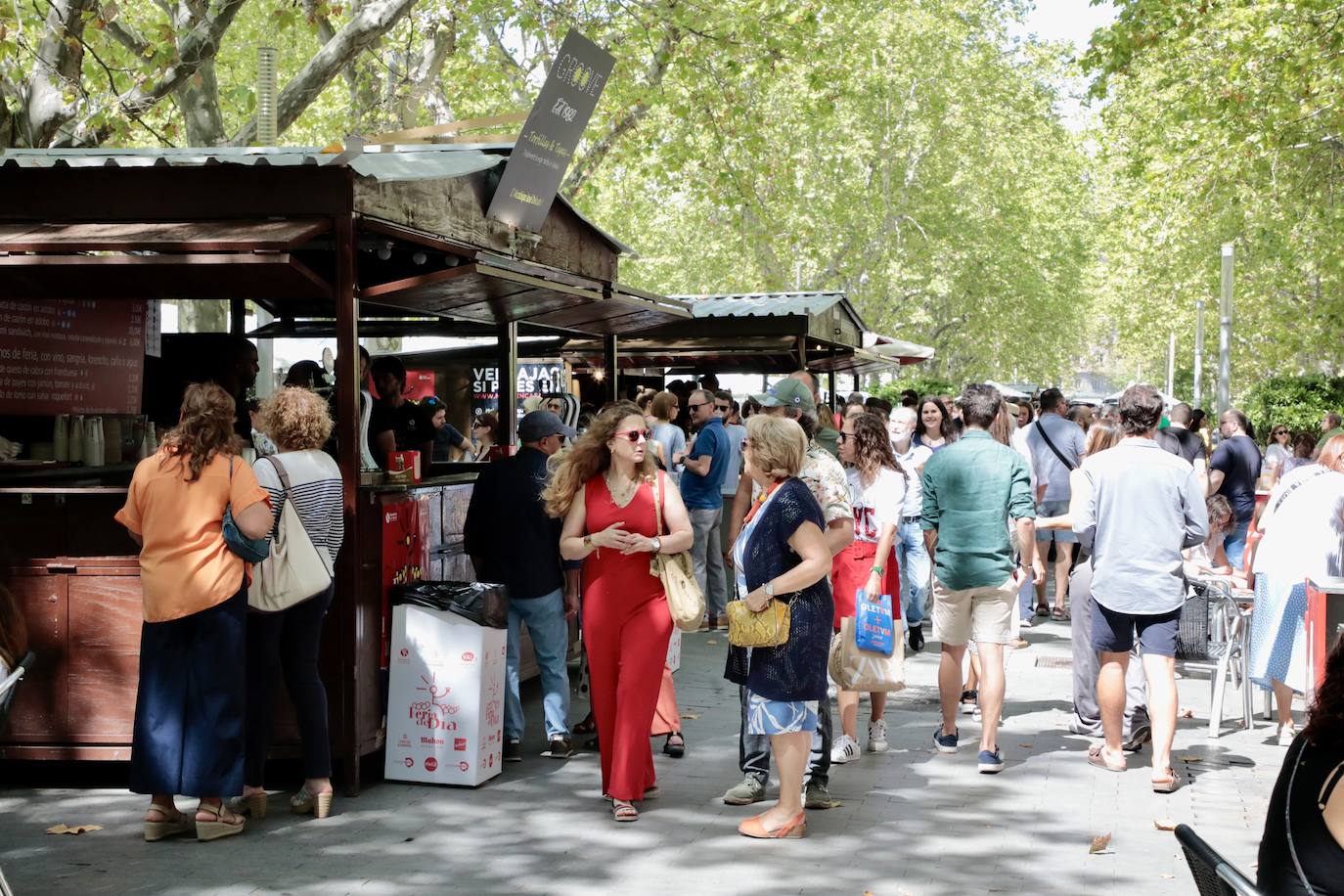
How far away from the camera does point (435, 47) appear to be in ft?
59.2

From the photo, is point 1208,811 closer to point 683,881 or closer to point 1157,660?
point 1157,660

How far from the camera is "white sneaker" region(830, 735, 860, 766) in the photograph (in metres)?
7.45

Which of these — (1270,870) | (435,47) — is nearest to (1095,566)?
(1270,870)

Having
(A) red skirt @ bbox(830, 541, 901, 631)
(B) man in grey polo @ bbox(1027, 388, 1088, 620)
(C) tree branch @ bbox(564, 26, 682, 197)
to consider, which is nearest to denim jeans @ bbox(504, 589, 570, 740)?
(A) red skirt @ bbox(830, 541, 901, 631)

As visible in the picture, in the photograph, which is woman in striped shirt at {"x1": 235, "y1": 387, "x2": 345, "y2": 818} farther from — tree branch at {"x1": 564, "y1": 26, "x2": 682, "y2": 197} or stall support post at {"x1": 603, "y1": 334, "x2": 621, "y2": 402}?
tree branch at {"x1": 564, "y1": 26, "x2": 682, "y2": 197}

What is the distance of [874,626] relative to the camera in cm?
701

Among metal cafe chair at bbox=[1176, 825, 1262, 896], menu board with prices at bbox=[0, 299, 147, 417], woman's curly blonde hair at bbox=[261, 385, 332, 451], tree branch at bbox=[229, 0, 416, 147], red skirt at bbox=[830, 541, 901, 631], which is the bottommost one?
metal cafe chair at bbox=[1176, 825, 1262, 896]

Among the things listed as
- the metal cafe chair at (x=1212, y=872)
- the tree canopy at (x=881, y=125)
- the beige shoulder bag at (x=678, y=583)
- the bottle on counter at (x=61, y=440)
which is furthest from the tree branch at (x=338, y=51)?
the metal cafe chair at (x=1212, y=872)

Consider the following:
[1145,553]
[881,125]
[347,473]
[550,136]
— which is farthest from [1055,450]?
[881,125]

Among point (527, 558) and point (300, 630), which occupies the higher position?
point (527, 558)

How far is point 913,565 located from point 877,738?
3139mm

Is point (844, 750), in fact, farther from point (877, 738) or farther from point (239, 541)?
point (239, 541)

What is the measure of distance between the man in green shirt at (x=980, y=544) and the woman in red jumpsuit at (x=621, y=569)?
1.67m

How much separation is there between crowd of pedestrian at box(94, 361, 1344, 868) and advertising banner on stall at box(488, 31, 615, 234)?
1.74m
